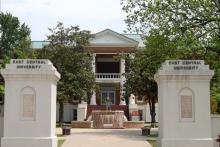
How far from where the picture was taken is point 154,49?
26172 millimetres

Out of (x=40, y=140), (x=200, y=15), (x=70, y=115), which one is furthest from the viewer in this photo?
(x=70, y=115)

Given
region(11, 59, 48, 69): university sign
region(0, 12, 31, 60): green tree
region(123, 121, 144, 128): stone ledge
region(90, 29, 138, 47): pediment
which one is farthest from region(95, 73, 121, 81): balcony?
region(11, 59, 48, 69): university sign

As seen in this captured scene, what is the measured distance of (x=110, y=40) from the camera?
2226 inches

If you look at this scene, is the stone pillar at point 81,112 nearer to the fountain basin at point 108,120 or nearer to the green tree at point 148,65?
the fountain basin at point 108,120

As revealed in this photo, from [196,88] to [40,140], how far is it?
6177 mm

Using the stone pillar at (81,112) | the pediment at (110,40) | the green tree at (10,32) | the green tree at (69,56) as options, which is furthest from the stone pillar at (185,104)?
the green tree at (10,32)

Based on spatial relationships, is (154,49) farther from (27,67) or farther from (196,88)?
(27,67)

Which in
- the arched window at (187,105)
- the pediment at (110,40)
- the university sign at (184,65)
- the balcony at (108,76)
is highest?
the pediment at (110,40)

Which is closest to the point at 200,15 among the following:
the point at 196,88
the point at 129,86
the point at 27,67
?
the point at 196,88

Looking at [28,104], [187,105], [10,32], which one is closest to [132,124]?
[187,105]

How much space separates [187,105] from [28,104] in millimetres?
6019

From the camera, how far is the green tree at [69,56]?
3844 cm

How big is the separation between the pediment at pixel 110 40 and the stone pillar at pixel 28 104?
3788cm

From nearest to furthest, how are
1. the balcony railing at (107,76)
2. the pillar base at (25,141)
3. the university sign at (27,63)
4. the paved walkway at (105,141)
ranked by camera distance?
the pillar base at (25,141)
the university sign at (27,63)
the paved walkway at (105,141)
the balcony railing at (107,76)
